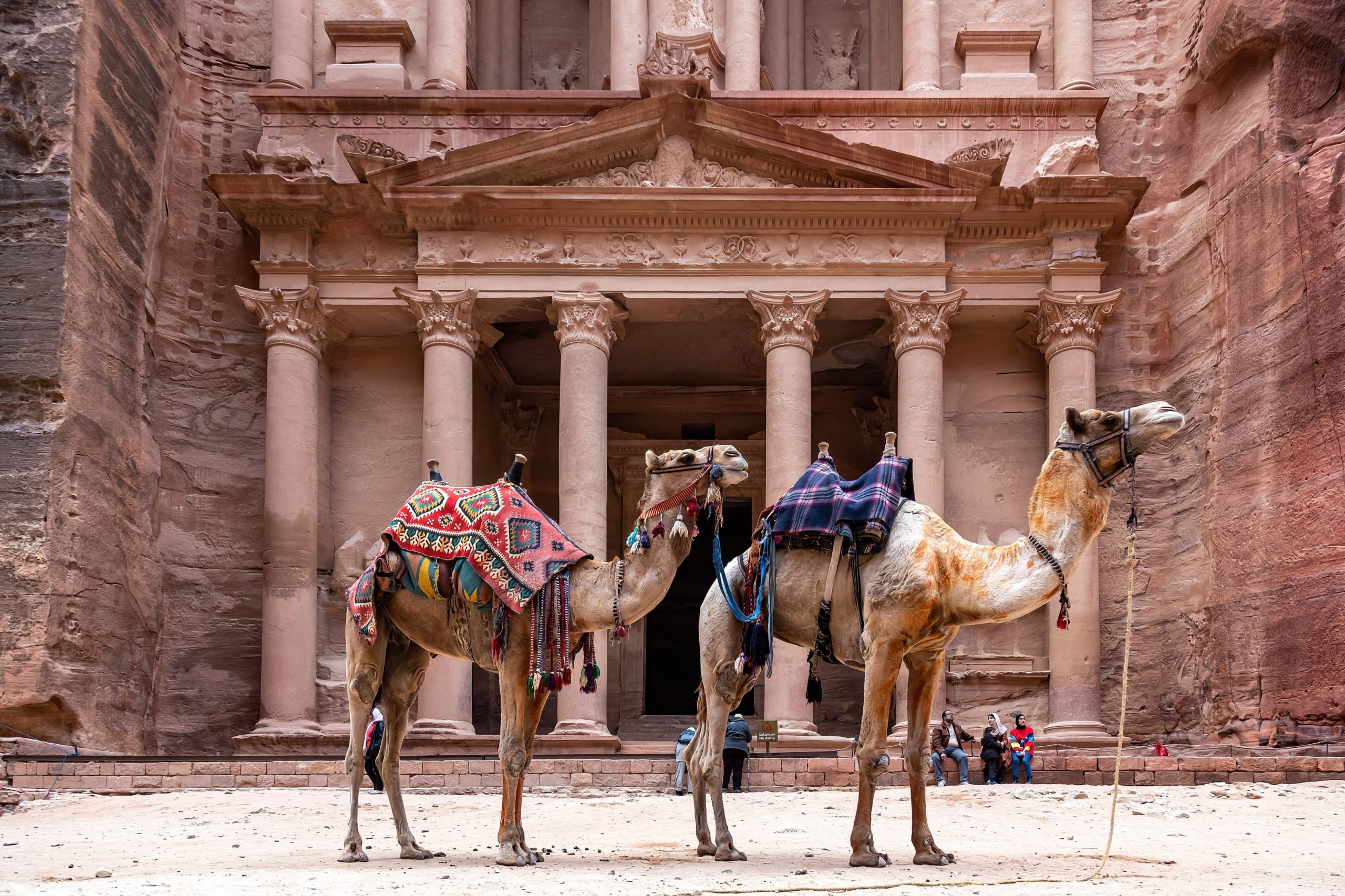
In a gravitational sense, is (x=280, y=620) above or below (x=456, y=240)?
below

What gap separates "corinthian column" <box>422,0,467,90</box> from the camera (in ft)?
97.8

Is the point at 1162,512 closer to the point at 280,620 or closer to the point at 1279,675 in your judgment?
the point at 1279,675

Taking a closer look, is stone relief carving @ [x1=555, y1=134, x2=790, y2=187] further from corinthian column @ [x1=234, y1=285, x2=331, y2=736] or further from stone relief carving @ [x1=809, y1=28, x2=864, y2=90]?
stone relief carving @ [x1=809, y1=28, x2=864, y2=90]

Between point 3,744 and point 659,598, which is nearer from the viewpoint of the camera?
point 659,598

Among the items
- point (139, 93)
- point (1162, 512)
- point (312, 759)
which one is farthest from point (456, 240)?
point (1162, 512)

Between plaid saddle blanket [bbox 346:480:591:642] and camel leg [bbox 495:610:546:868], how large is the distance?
1.40 ft

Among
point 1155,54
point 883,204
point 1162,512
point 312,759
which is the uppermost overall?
point 1155,54

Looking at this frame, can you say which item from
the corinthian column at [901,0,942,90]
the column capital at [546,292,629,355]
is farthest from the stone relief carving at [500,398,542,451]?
the corinthian column at [901,0,942,90]

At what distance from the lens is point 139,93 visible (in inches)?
1057

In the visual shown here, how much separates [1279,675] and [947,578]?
513 inches

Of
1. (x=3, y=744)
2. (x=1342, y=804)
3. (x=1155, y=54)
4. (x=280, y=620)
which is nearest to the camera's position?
(x=1342, y=804)

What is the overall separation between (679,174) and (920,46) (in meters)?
6.15

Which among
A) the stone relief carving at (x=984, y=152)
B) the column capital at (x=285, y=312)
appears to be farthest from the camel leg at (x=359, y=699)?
the stone relief carving at (x=984, y=152)

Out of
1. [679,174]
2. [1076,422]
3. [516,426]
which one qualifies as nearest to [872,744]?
[1076,422]
